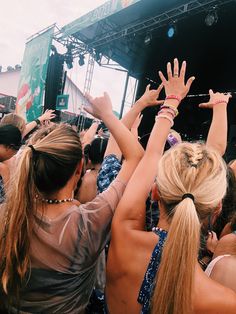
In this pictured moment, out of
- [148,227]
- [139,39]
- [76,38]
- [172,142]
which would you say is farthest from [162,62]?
[148,227]

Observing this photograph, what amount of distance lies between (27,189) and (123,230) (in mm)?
387

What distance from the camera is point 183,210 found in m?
0.85

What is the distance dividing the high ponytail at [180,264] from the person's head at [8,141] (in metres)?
1.55

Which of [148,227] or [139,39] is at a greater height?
[139,39]

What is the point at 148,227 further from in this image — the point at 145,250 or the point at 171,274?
the point at 171,274

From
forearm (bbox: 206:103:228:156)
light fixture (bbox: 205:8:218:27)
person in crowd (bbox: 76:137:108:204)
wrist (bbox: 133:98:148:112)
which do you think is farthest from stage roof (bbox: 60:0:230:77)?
wrist (bbox: 133:98:148:112)

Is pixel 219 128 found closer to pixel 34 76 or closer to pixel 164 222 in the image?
pixel 164 222

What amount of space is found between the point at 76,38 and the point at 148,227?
8159 millimetres

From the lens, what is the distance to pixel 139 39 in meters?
8.00

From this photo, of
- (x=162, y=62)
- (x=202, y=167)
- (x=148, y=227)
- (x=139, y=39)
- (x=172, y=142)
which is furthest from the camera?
(x=162, y=62)

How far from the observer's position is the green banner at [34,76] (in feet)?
27.9

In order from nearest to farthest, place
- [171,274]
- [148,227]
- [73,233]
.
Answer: [171,274], [73,233], [148,227]

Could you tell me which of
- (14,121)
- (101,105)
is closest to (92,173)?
(14,121)

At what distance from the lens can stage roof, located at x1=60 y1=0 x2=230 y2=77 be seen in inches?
235
